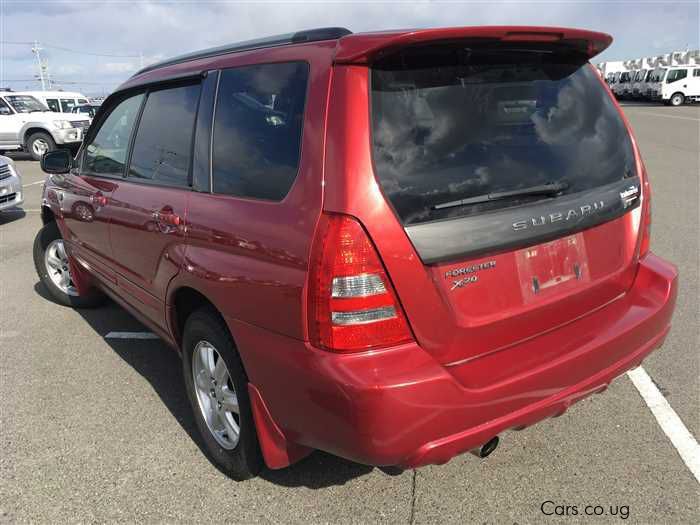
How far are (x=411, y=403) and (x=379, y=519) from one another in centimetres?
82

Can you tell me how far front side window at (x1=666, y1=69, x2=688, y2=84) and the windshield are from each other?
35.5 meters

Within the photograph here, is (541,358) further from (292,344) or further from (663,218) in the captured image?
(663,218)

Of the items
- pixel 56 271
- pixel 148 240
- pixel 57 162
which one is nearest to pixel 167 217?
pixel 148 240

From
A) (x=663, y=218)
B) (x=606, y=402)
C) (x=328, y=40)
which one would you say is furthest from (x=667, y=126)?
(x=328, y=40)

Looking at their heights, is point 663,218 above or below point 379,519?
below

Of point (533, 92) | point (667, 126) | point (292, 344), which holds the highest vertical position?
point (533, 92)

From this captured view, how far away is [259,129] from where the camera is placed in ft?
7.16

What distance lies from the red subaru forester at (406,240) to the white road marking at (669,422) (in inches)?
26.6

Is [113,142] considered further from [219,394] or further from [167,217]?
[219,394]

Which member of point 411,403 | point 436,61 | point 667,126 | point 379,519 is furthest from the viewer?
point 667,126

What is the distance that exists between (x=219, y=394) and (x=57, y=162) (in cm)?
238

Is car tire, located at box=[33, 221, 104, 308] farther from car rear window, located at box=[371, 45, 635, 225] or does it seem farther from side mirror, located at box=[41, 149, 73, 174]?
car rear window, located at box=[371, 45, 635, 225]

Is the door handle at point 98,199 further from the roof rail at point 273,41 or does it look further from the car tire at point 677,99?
the car tire at point 677,99

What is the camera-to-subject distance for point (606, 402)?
10.1ft
